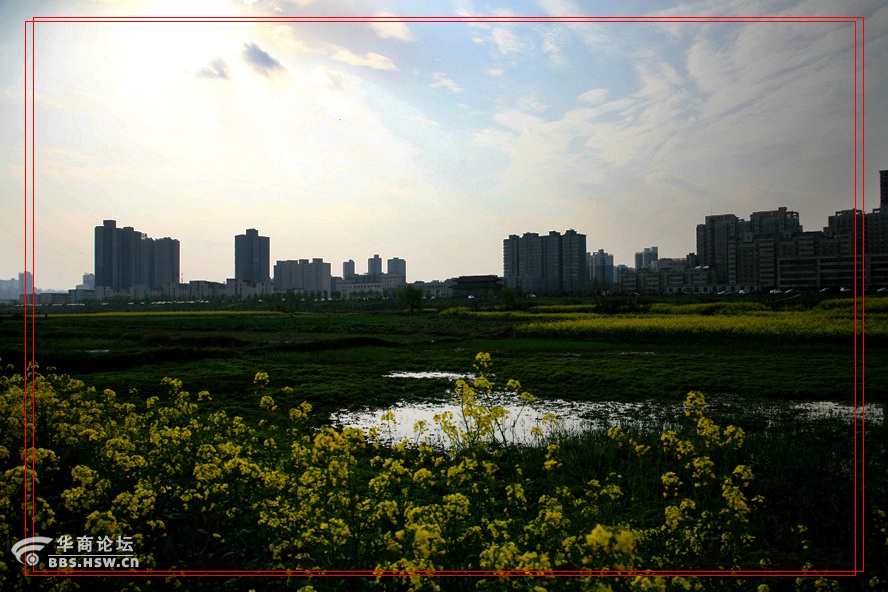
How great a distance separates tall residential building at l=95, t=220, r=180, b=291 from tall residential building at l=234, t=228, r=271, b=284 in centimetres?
2402

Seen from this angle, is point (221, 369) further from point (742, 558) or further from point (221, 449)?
point (742, 558)

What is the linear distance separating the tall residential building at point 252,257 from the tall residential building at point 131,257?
946 inches

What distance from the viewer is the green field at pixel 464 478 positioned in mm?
3770

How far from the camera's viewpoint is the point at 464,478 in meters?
4.38

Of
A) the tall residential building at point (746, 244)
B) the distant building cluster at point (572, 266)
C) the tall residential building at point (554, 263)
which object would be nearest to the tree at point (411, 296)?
the distant building cluster at point (572, 266)

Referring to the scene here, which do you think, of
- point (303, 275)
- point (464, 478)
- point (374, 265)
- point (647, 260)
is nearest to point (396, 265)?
point (374, 265)

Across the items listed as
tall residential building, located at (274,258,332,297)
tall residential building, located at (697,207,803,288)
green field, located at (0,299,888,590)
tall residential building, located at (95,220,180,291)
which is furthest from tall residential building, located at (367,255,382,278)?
green field, located at (0,299,888,590)

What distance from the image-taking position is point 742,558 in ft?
14.1

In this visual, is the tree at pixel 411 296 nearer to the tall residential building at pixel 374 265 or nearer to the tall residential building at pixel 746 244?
the tall residential building at pixel 746 244

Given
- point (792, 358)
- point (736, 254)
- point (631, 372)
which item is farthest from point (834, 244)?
point (631, 372)

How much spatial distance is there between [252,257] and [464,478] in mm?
71419

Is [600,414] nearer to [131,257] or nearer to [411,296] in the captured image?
[131,257]

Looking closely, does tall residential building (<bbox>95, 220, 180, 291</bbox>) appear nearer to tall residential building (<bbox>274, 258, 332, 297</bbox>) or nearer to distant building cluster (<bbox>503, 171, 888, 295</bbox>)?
distant building cluster (<bbox>503, 171, 888, 295</bbox>)

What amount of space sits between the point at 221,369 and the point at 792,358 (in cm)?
2162
